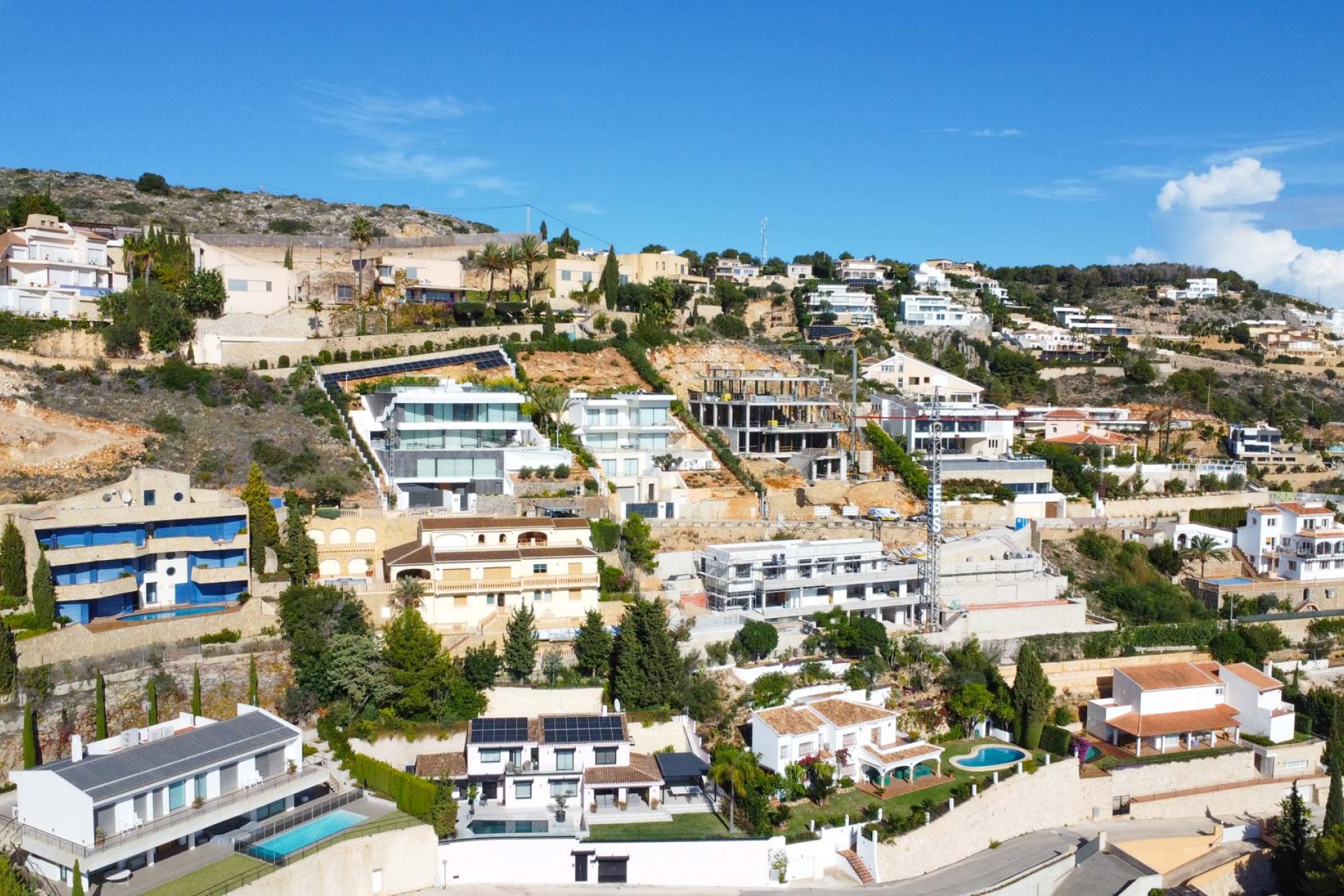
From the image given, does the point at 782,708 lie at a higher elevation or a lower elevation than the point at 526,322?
lower

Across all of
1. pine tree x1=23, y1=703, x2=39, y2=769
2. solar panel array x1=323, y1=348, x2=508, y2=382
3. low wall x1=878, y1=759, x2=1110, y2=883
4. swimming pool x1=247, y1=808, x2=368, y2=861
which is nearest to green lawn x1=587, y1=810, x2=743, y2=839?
low wall x1=878, y1=759, x2=1110, y2=883

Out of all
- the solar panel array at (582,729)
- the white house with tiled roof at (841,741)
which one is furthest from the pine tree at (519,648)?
the white house with tiled roof at (841,741)

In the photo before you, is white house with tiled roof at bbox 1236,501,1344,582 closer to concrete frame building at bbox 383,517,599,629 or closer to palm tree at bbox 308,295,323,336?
concrete frame building at bbox 383,517,599,629

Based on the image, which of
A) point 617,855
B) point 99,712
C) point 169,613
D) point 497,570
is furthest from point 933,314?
point 99,712

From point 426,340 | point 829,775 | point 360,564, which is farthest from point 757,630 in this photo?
point 426,340

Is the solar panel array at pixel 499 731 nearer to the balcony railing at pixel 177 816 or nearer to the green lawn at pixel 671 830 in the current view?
the green lawn at pixel 671 830

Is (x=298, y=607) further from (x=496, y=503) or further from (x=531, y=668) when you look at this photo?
(x=496, y=503)
